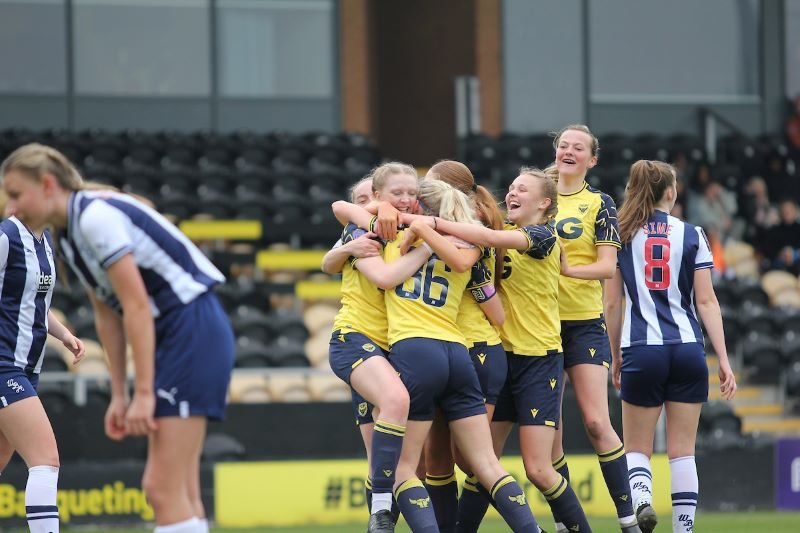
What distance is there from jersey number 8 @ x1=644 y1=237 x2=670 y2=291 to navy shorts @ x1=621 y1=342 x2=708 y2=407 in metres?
0.35

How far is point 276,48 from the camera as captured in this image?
1961 cm

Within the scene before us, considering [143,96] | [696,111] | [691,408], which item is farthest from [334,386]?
[696,111]

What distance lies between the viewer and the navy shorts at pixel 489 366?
6703 millimetres

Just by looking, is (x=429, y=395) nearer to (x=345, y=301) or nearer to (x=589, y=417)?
(x=345, y=301)

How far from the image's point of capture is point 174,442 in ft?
16.5

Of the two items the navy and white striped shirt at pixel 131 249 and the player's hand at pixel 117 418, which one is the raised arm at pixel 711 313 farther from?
the player's hand at pixel 117 418

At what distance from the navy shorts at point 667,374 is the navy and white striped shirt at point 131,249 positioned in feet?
9.56

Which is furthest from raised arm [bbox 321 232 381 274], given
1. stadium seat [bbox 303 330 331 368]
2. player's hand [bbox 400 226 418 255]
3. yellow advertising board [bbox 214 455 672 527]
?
stadium seat [bbox 303 330 331 368]

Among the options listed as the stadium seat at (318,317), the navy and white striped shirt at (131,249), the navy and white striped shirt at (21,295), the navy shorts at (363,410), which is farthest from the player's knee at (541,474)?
the stadium seat at (318,317)

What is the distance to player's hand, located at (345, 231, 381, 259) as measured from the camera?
6.37m

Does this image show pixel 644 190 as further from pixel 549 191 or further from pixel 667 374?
pixel 667 374

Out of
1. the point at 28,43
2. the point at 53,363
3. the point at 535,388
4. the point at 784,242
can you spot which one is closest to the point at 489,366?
the point at 535,388

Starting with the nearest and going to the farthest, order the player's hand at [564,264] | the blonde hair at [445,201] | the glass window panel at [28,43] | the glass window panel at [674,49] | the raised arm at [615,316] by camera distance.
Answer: the blonde hair at [445,201], the player's hand at [564,264], the raised arm at [615,316], the glass window panel at [28,43], the glass window panel at [674,49]

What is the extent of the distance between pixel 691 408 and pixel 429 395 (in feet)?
5.74
